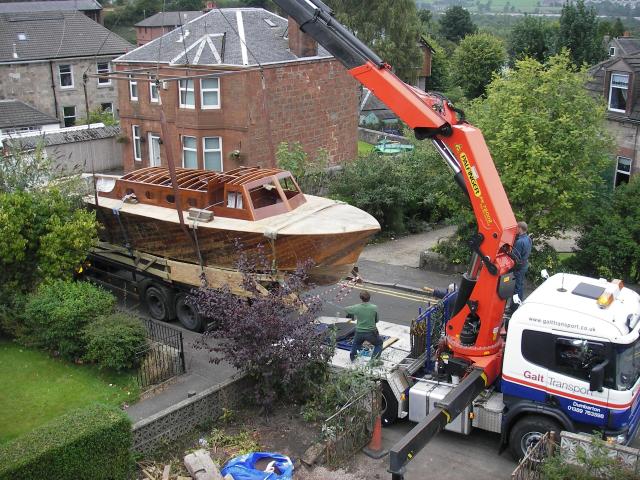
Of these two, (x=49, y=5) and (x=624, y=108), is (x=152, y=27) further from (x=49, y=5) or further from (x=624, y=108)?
(x=624, y=108)

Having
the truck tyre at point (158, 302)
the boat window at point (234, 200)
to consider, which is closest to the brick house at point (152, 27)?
the truck tyre at point (158, 302)

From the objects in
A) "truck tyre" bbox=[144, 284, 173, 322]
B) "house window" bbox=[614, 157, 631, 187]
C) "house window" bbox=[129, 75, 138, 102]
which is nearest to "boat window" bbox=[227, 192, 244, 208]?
"truck tyre" bbox=[144, 284, 173, 322]

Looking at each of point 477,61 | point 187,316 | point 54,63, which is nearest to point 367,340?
point 187,316

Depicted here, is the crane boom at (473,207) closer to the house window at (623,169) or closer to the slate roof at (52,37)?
the house window at (623,169)

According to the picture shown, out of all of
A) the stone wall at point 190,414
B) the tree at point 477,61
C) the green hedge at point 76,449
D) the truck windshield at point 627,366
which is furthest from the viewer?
the tree at point 477,61

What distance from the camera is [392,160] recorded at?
25438 millimetres

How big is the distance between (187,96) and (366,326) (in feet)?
54.6

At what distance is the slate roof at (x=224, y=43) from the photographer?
2570 cm

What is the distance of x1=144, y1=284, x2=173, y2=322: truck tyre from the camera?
1683 cm

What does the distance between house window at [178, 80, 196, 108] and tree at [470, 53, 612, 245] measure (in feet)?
38.1

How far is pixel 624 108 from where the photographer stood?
24562mm

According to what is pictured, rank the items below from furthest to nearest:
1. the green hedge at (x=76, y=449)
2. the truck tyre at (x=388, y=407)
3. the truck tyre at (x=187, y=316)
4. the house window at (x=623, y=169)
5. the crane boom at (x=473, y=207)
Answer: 1. the house window at (x=623, y=169)
2. the truck tyre at (x=187, y=316)
3. the truck tyre at (x=388, y=407)
4. the crane boom at (x=473, y=207)
5. the green hedge at (x=76, y=449)

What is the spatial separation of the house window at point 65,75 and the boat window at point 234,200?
3080 cm

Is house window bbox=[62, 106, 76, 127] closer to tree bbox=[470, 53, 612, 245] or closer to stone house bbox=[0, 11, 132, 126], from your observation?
stone house bbox=[0, 11, 132, 126]
